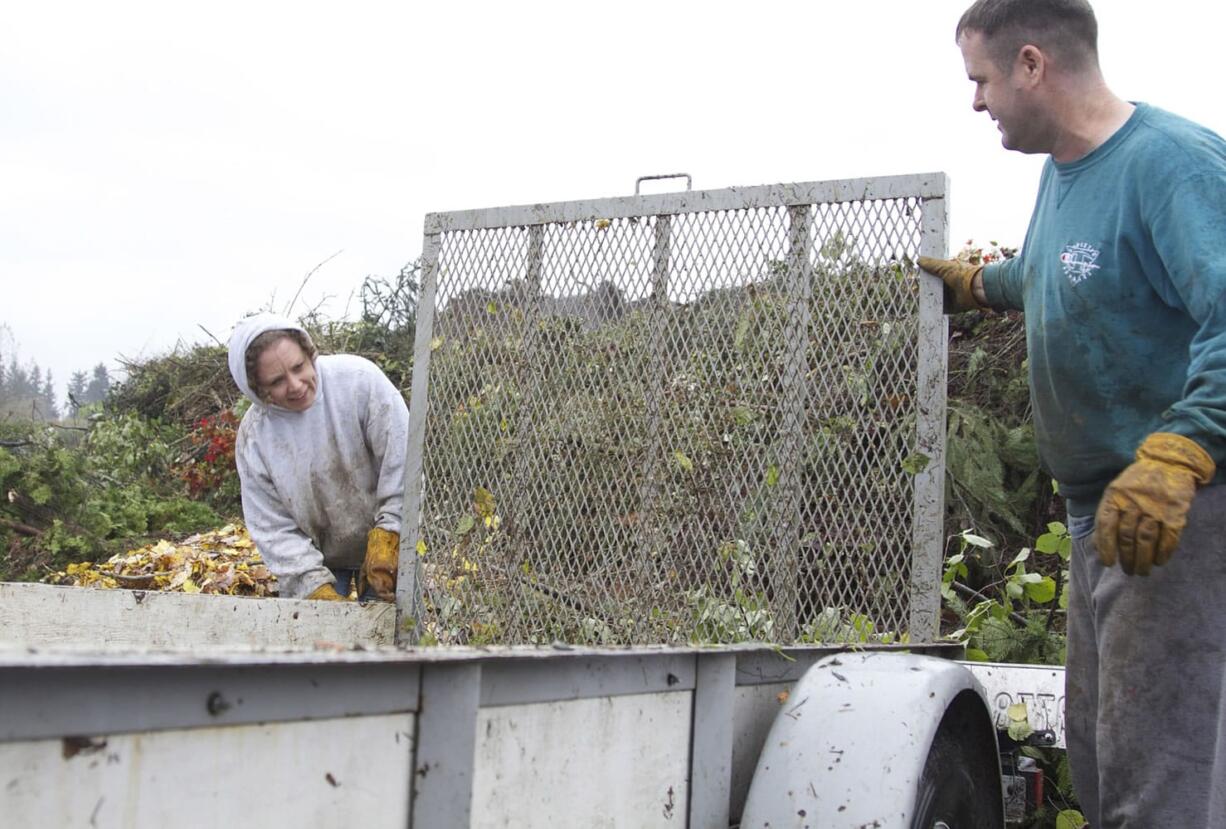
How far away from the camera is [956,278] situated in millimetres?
3484

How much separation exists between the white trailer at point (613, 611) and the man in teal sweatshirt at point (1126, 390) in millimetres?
361

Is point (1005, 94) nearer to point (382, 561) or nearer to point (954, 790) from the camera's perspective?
point (954, 790)

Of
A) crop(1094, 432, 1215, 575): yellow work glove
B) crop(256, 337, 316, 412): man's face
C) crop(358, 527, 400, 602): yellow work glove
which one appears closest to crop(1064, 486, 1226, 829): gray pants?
crop(1094, 432, 1215, 575): yellow work glove

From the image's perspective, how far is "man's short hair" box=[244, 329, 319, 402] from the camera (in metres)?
4.89

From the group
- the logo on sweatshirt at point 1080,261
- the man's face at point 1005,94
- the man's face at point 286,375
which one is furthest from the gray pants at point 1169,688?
the man's face at point 286,375

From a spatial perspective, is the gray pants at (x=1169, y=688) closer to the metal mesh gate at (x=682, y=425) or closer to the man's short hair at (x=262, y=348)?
the metal mesh gate at (x=682, y=425)

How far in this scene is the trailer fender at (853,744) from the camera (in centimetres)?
234

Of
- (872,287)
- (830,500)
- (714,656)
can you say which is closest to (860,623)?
(830,500)

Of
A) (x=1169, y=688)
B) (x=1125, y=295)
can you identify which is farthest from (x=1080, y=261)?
(x=1169, y=688)

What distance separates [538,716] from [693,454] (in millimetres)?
2038

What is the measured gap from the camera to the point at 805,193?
3.83m

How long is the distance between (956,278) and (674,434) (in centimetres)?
103

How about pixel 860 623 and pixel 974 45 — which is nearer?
pixel 974 45

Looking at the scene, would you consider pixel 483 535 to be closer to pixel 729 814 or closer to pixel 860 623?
pixel 860 623
